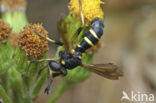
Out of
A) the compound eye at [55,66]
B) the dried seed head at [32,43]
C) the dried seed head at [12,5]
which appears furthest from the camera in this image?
the dried seed head at [12,5]

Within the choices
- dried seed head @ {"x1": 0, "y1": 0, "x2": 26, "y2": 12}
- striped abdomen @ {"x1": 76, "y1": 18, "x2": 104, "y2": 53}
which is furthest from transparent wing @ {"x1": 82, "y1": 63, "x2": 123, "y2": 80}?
dried seed head @ {"x1": 0, "y1": 0, "x2": 26, "y2": 12}

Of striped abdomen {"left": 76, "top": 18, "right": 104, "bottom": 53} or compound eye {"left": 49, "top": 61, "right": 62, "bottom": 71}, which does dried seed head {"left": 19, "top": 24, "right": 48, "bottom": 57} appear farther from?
striped abdomen {"left": 76, "top": 18, "right": 104, "bottom": 53}

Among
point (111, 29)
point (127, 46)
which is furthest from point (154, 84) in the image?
point (111, 29)

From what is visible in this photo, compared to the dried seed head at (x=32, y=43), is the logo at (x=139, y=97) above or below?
below

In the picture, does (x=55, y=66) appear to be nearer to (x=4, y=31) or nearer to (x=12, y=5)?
(x=4, y=31)

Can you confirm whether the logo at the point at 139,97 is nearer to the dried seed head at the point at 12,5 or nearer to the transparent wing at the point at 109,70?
the transparent wing at the point at 109,70

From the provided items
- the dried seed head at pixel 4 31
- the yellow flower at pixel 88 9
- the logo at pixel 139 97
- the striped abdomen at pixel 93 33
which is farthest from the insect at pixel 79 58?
the logo at pixel 139 97

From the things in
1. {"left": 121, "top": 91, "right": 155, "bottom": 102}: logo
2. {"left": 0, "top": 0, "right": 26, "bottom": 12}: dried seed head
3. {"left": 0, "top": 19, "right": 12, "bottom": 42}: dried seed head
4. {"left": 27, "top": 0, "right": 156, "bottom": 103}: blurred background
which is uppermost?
{"left": 0, "top": 0, "right": 26, "bottom": 12}: dried seed head
